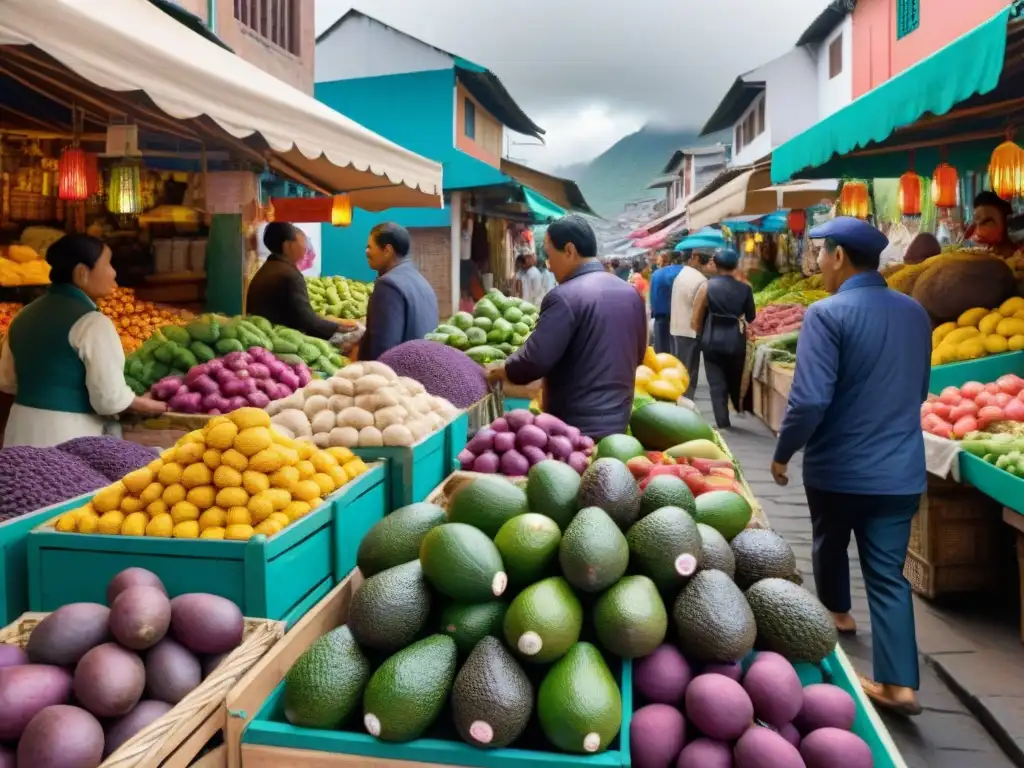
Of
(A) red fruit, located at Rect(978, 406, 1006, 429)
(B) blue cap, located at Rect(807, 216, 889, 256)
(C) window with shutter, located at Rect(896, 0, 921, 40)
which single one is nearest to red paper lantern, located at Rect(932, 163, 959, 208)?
(A) red fruit, located at Rect(978, 406, 1006, 429)

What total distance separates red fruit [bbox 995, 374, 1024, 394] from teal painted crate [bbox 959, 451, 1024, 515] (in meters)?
1.05

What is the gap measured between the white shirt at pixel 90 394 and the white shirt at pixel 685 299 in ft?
26.0

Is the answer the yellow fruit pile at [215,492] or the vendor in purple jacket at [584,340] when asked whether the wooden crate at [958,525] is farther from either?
the yellow fruit pile at [215,492]

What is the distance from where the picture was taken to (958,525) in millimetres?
4809

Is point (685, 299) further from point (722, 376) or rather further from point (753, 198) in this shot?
point (753, 198)

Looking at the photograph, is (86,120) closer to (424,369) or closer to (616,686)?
(424,369)

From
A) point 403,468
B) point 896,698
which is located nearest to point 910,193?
point 896,698

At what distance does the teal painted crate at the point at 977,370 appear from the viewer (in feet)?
19.0

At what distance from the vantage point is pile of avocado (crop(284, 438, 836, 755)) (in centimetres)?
166

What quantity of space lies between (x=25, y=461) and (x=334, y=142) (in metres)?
2.52

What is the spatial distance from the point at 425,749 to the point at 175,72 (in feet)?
9.57

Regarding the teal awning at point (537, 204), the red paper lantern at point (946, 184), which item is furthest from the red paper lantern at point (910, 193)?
the teal awning at point (537, 204)

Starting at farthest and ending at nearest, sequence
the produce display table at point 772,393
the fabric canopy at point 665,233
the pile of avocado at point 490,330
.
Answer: the fabric canopy at point 665,233 < the produce display table at point 772,393 < the pile of avocado at point 490,330

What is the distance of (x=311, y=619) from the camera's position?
2.09 metres
